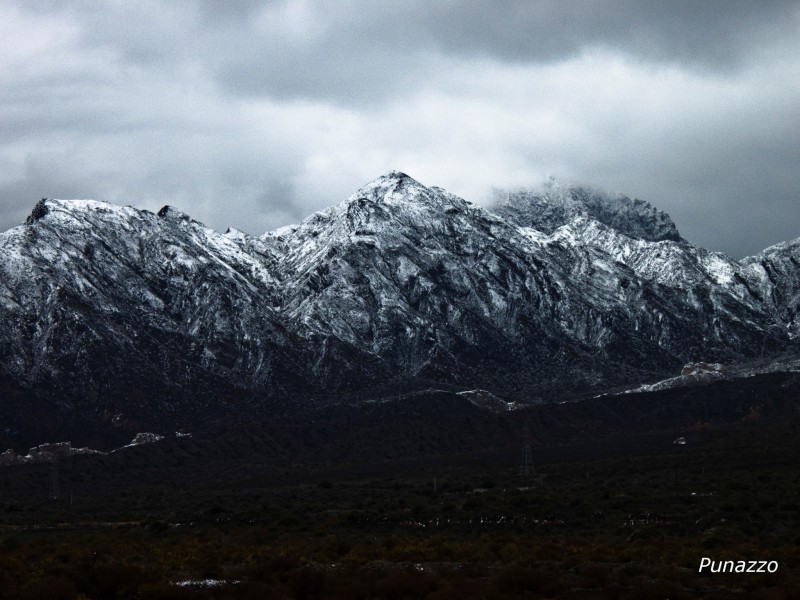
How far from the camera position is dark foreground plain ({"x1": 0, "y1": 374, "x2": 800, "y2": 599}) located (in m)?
39.3

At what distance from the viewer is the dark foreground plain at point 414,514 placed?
129 ft

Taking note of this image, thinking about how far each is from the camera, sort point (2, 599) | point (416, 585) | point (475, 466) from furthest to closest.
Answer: point (475, 466) → point (416, 585) → point (2, 599)

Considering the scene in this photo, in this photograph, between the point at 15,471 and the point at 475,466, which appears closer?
the point at 475,466

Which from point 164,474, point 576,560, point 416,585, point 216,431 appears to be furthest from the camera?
point 216,431

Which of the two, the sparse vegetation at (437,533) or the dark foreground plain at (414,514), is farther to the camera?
the dark foreground plain at (414,514)

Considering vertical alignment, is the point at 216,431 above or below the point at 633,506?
above

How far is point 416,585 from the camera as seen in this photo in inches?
1508

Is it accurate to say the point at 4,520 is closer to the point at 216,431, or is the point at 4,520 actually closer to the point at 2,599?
the point at 2,599

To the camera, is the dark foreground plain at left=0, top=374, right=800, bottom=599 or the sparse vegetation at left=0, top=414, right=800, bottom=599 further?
the dark foreground plain at left=0, top=374, right=800, bottom=599

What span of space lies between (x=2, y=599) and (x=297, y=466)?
135m

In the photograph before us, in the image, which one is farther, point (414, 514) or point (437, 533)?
point (414, 514)

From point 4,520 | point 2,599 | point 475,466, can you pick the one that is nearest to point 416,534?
point 2,599

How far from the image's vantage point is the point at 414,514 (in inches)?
3391

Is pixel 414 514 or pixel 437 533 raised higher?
pixel 414 514
